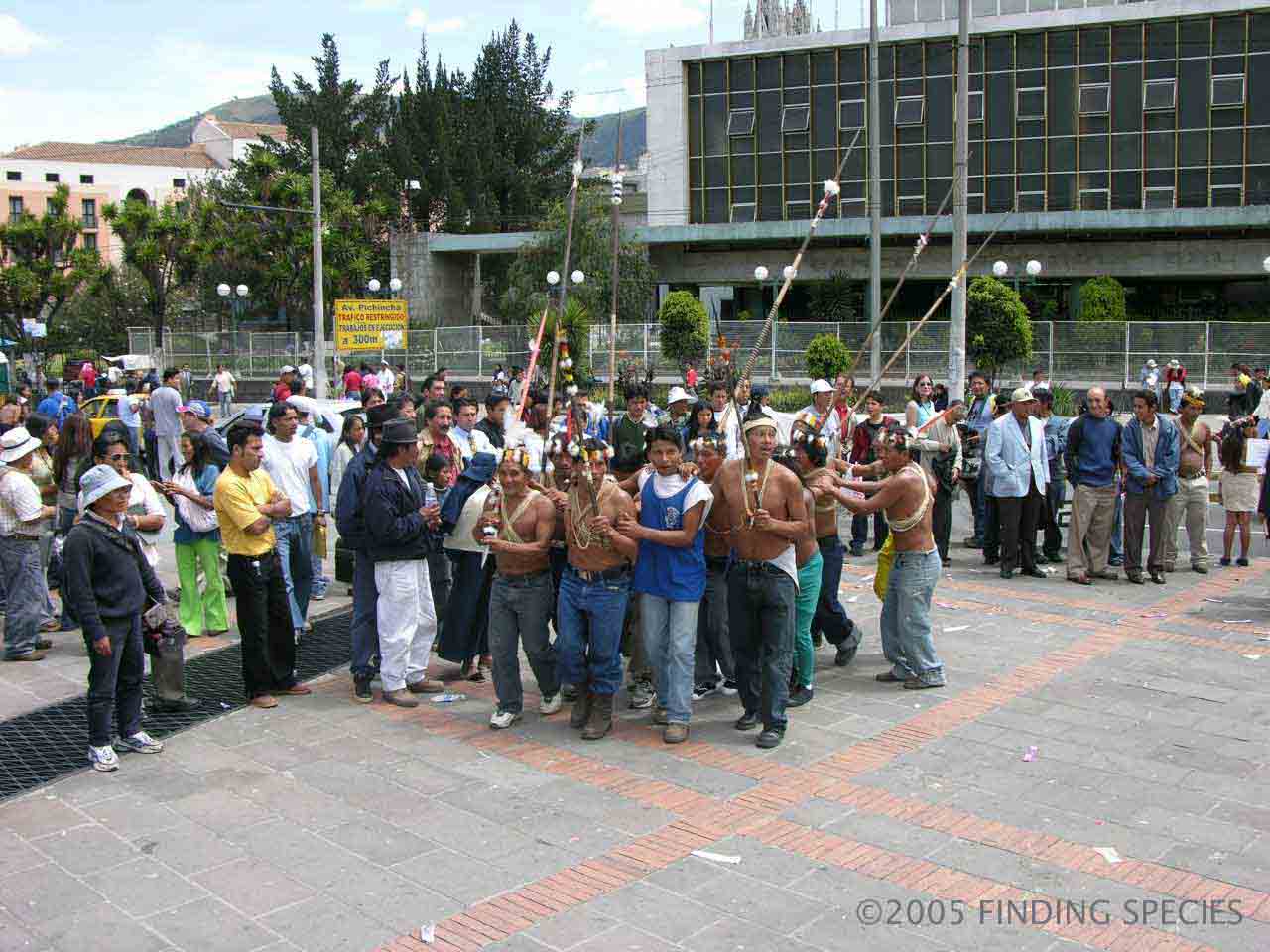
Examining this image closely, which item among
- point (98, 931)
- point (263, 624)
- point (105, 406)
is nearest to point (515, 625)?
point (263, 624)

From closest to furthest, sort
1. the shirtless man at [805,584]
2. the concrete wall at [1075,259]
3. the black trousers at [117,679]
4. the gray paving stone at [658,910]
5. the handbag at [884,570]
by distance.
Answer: the gray paving stone at [658,910] < the black trousers at [117,679] < the shirtless man at [805,584] < the handbag at [884,570] < the concrete wall at [1075,259]

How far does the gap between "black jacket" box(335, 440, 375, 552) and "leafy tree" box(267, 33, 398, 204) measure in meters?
48.3

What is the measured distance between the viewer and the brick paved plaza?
193 inches

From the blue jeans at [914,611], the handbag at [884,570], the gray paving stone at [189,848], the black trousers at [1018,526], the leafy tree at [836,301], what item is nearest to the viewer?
the gray paving stone at [189,848]

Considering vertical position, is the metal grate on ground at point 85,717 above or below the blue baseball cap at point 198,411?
below

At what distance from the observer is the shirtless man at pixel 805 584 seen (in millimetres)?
7543

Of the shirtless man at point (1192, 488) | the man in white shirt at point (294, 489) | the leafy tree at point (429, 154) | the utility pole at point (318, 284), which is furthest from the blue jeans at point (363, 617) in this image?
the leafy tree at point (429, 154)

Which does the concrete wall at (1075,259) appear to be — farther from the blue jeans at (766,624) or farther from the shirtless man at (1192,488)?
the blue jeans at (766,624)

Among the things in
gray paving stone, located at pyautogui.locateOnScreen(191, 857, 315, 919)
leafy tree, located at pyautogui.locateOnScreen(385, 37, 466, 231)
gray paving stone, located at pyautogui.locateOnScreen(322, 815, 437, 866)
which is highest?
leafy tree, located at pyautogui.locateOnScreen(385, 37, 466, 231)

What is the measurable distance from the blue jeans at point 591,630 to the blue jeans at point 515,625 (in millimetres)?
150

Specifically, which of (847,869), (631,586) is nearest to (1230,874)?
(847,869)

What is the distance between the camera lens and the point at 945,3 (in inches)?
1578

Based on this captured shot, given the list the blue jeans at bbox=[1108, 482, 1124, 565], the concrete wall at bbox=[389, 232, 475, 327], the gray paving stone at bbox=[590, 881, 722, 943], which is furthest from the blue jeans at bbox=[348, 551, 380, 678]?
the concrete wall at bbox=[389, 232, 475, 327]

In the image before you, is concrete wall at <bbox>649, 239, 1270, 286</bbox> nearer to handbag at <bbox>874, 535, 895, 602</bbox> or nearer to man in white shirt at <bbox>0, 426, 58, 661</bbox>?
handbag at <bbox>874, 535, 895, 602</bbox>
